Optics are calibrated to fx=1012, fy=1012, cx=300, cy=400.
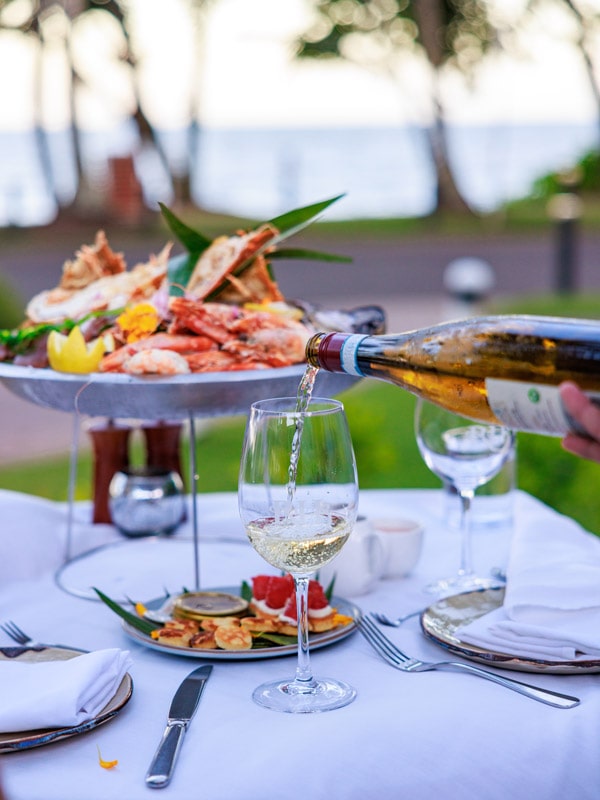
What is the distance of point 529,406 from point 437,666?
50cm

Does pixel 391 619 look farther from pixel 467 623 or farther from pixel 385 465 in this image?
pixel 385 465

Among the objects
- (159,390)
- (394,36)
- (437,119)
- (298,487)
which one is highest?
(394,36)

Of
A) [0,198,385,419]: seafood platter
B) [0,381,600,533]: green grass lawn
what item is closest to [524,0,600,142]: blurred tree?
[0,381,600,533]: green grass lawn

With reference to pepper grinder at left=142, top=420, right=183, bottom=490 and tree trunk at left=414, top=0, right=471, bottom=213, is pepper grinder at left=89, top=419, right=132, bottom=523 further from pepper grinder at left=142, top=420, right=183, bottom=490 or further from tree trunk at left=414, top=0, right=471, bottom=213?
tree trunk at left=414, top=0, right=471, bottom=213

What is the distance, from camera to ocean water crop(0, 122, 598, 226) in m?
21.1

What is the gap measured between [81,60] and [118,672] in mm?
17468

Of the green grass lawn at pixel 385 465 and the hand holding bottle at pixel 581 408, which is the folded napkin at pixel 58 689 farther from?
the green grass lawn at pixel 385 465

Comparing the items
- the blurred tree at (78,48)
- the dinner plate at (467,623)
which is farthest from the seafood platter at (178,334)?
the blurred tree at (78,48)

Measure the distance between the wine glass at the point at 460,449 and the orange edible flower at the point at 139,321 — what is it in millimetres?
611

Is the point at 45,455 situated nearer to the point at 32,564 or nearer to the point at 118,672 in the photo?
the point at 32,564

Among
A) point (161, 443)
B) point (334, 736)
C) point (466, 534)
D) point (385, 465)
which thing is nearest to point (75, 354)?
point (161, 443)

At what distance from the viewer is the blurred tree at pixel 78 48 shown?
1605cm

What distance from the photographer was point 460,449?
207 centimetres

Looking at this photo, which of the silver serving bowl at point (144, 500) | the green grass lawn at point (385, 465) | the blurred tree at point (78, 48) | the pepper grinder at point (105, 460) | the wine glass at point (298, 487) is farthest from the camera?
the blurred tree at point (78, 48)
